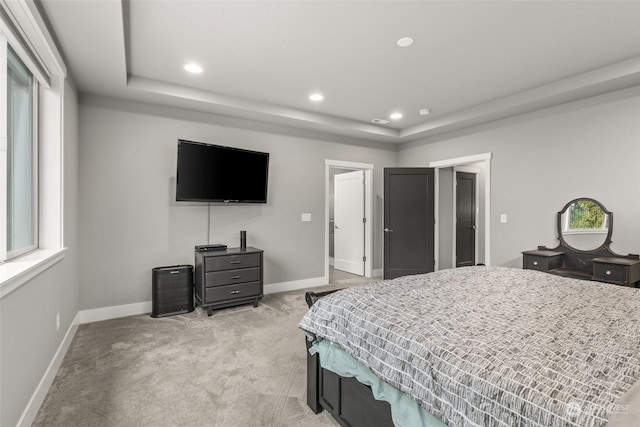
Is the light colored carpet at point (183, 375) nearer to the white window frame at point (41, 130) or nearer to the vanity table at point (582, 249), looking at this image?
the white window frame at point (41, 130)

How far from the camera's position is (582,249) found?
3.48m

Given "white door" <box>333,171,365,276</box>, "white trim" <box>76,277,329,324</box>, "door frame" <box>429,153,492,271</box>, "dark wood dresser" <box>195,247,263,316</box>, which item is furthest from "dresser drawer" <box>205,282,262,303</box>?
"door frame" <box>429,153,492,271</box>

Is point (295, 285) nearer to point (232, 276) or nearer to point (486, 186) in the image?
point (232, 276)

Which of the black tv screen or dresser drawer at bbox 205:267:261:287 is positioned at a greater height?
the black tv screen

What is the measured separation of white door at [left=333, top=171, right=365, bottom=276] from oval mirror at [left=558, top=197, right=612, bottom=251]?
9.70 feet

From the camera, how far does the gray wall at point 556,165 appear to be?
Result: 10.5 feet

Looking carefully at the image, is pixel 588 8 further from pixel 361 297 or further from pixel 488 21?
pixel 361 297

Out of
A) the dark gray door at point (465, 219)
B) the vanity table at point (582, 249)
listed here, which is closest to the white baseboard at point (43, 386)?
the vanity table at point (582, 249)

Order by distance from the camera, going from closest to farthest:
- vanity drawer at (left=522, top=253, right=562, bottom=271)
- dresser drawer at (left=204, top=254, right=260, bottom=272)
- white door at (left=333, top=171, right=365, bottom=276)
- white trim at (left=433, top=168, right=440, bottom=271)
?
vanity drawer at (left=522, top=253, right=562, bottom=271) → dresser drawer at (left=204, top=254, right=260, bottom=272) → white trim at (left=433, top=168, right=440, bottom=271) → white door at (left=333, top=171, right=365, bottom=276)

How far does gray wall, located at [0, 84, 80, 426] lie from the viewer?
1536 mm

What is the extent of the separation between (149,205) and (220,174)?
903 millimetres

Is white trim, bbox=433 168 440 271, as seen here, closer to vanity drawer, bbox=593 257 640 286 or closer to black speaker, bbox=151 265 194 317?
vanity drawer, bbox=593 257 640 286

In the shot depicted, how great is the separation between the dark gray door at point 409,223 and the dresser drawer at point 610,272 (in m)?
2.30

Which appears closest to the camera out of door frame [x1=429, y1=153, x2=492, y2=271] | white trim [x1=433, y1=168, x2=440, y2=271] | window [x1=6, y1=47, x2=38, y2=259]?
window [x1=6, y1=47, x2=38, y2=259]
